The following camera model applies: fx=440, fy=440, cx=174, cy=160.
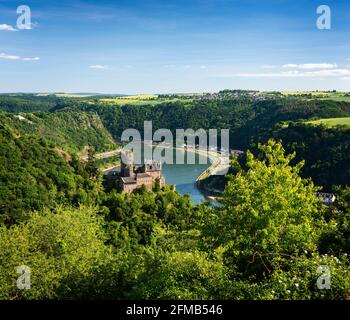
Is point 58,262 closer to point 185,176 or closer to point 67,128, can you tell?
point 185,176

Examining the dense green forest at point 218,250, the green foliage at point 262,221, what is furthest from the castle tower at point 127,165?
the green foliage at point 262,221

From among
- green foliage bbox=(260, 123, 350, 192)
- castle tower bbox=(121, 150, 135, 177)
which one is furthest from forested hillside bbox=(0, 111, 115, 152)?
green foliage bbox=(260, 123, 350, 192)

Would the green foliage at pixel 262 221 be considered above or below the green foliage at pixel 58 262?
above

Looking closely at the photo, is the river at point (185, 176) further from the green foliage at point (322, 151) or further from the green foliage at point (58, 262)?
the green foliage at point (58, 262)

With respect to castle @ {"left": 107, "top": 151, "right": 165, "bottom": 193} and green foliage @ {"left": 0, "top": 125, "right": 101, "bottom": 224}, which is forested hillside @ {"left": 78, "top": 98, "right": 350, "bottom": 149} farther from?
green foliage @ {"left": 0, "top": 125, "right": 101, "bottom": 224}

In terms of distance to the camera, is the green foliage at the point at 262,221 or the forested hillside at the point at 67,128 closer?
the green foliage at the point at 262,221

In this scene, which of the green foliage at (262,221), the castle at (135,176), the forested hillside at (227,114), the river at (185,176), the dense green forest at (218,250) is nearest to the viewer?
the dense green forest at (218,250)

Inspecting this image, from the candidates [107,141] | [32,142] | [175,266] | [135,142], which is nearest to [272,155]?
[175,266]

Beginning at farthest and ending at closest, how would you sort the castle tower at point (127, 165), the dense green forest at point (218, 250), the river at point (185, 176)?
the river at point (185, 176) → the castle tower at point (127, 165) → the dense green forest at point (218, 250)
